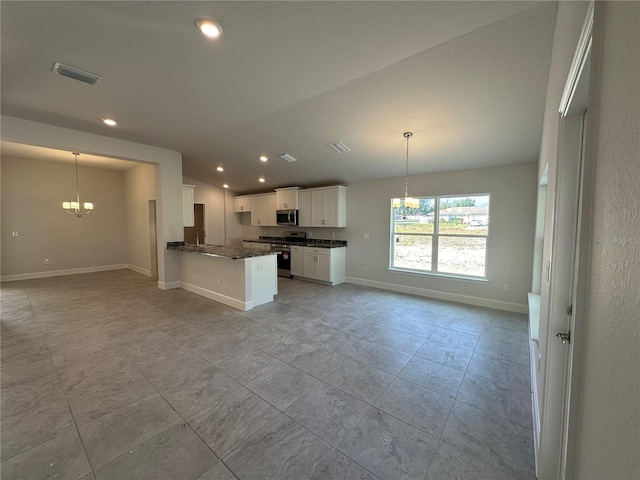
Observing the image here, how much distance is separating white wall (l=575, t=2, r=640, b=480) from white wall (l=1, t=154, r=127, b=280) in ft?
31.4

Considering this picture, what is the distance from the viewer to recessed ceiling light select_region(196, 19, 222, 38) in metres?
2.05

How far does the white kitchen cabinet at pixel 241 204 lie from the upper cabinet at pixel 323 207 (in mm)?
2222

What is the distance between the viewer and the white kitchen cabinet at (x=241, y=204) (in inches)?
322

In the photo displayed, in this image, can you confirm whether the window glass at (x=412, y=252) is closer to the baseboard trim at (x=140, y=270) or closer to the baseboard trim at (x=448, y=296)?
the baseboard trim at (x=448, y=296)

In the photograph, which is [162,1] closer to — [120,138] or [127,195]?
[120,138]

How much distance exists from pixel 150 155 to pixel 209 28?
3.76 meters

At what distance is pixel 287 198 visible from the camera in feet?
22.8

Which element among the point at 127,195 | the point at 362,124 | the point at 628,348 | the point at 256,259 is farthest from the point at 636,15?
the point at 127,195

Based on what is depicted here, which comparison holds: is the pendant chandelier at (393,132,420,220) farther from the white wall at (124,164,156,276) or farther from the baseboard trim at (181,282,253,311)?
the white wall at (124,164,156,276)

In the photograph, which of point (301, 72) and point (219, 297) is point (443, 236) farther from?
point (219, 297)

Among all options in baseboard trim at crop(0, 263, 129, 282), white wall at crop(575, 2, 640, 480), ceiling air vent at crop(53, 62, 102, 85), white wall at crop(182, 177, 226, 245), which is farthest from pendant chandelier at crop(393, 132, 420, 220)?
baseboard trim at crop(0, 263, 129, 282)

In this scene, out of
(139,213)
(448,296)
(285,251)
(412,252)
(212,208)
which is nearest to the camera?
(448,296)

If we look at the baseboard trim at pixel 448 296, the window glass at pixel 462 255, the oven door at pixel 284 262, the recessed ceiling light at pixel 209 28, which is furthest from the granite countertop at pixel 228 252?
the window glass at pixel 462 255

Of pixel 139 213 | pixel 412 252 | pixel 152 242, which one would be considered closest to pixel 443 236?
pixel 412 252
